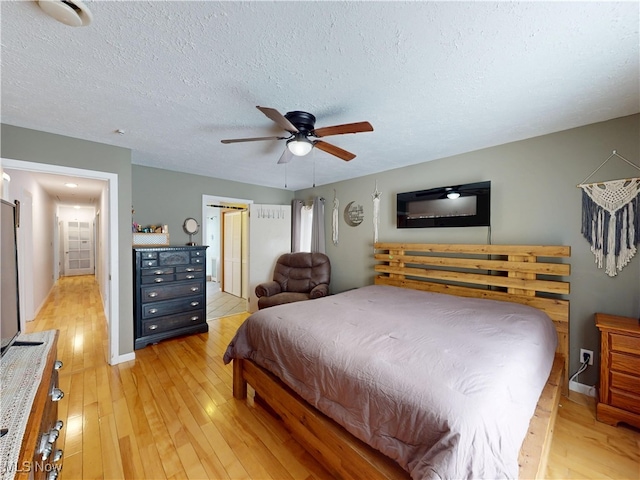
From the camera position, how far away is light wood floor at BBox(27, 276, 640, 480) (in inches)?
61.3

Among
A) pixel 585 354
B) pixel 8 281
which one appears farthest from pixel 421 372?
pixel 585 354

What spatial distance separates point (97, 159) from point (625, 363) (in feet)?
16.1

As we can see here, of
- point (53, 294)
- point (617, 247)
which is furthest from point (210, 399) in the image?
point (53, 294)

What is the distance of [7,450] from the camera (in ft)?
2.09

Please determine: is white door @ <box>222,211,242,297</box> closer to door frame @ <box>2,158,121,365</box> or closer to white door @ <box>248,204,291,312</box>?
white door @ <box>248,204,291,312</box>

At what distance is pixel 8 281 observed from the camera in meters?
1.23

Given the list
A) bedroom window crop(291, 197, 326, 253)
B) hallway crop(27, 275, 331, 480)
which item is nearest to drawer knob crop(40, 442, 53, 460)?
hallway crop(27, 275, 331, 480)

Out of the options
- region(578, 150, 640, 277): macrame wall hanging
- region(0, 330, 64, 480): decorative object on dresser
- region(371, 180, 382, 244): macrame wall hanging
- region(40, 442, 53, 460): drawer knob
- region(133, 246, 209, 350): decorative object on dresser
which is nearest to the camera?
region(0, 330, 64, 480): decorative object on dresser

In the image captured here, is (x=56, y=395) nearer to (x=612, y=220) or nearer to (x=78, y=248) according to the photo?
(x=612, y=220)

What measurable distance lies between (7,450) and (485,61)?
7.95ft

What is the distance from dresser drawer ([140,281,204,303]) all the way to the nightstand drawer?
4289 mm

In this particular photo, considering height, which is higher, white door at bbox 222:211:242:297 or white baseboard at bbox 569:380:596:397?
white door at bbox 222:211:242:297

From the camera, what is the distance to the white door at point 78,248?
8289 millimetres

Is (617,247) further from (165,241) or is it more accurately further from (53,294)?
(53,294)
